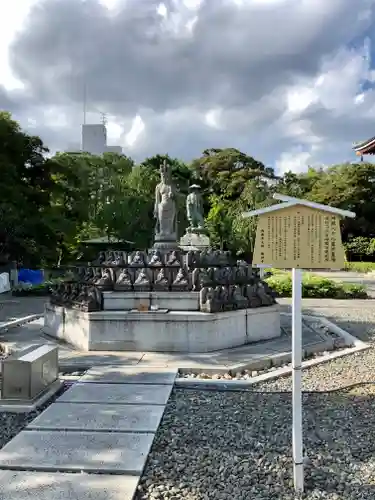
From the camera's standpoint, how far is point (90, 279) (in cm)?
1009

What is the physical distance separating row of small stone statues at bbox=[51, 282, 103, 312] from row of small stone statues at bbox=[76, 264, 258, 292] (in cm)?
23

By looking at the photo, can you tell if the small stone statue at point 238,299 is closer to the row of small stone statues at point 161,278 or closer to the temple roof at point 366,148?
the row of small stone statues at point 161,278

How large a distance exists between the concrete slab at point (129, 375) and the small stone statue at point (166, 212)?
5.10 metres

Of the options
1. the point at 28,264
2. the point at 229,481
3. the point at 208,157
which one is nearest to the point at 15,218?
the point at 28,264

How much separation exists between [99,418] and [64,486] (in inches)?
57.4

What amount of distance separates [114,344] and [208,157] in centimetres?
3991

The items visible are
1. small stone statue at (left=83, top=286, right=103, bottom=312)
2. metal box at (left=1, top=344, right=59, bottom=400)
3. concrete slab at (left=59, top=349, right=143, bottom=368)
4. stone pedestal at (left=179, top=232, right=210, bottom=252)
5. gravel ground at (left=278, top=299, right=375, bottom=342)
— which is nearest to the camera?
metal box at (left=1, top=344, right=59, bottom=400)

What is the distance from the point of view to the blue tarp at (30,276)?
23891 millimetres

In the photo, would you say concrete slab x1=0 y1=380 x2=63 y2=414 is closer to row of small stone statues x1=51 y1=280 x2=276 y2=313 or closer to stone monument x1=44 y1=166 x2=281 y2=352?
stone monument x1=44 y1=166 x2=281 y2=352

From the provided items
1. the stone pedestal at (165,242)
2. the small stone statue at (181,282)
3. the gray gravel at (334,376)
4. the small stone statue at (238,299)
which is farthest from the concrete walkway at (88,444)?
the stone pedestal at (165,242)

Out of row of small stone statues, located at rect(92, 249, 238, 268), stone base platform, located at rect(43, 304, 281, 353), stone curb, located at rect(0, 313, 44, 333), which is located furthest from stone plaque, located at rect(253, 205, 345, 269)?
stone curb, located at rect(0, 313, 44, 333)

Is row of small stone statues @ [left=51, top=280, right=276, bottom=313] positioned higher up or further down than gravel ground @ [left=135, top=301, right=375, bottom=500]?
higher up

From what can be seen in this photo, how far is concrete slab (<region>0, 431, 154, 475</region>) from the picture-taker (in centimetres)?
388

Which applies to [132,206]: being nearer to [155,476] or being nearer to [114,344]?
[114,344]
